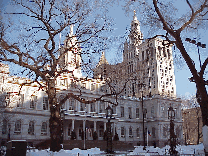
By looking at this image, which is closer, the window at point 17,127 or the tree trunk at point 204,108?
the tree trunk at point 204,108

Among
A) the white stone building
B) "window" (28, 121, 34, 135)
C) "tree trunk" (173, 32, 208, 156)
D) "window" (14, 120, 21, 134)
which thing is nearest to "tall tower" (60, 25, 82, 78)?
"tree trunk" (173, 32, 208, 156)

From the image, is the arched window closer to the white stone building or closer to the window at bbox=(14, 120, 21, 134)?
the white stone building

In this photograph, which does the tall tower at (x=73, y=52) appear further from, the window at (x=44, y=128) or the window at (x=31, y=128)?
the window at (x=44, y=128)

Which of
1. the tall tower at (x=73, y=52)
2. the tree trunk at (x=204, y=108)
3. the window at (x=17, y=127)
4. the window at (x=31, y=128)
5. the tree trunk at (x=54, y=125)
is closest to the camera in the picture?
the tree trunk at (x=204, y=108)

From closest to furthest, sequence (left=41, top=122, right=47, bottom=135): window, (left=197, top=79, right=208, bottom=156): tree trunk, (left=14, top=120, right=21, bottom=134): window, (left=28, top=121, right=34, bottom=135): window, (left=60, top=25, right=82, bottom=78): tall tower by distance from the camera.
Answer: (left=197, top=79, right=208, bottom=156): tree trunk
(left=60, top=25, right=82, bottom=78): tall tower
(left=14, top=120, right=21, bottom=134): window
(left=28, top=121, right=34, bottom=135): window
(left=41, top=122, right=47, bottom=135): window

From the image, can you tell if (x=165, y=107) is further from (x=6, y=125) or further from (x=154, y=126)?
(x=6, y=125)

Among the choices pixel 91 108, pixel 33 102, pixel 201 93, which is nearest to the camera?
pixel 201 93

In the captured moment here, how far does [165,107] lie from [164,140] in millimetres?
8543

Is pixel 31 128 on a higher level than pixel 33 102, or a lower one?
lower

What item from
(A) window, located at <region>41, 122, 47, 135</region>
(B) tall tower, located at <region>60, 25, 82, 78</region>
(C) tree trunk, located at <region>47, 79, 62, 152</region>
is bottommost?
(A) window, located at <region>41, 122, 47, 135</region>

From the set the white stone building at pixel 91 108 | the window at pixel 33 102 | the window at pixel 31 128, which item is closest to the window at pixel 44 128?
the white stone building at pixel 91 108

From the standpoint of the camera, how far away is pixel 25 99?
138 feet

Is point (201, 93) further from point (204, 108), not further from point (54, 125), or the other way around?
point (54, 125)

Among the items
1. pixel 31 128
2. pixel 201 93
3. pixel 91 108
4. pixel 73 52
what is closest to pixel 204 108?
pixel 201 93
